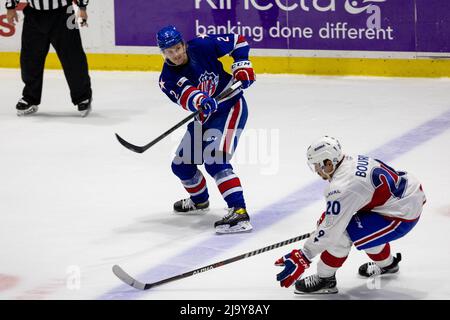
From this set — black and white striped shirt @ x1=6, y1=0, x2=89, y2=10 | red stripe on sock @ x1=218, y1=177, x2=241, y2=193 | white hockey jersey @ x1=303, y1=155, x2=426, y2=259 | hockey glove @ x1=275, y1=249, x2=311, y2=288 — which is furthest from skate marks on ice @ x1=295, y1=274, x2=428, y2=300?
black and white striped shirt @ x1=6, y1=0, x2=89, y2=10

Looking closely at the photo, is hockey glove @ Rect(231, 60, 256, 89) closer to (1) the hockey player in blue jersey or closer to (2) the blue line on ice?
(1) the hockey player in blue jersey

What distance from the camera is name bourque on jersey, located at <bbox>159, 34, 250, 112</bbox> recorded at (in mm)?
5270

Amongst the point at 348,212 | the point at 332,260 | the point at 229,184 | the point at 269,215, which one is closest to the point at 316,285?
the point at 332,260

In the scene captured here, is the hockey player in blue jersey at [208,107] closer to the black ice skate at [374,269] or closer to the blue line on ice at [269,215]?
the blue line on ice at [269,215]

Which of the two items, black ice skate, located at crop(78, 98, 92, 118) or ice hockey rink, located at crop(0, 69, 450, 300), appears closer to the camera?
ice hockey rink, located at crop(0, 69, 450, 300)

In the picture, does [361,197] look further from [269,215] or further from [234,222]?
[269,215]

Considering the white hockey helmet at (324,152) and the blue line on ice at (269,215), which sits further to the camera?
the blue line on ice at (269,215)

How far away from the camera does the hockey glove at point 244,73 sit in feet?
17.6

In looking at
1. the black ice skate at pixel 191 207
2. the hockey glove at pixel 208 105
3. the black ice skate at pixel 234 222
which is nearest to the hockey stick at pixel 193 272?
the black ice skate at pixel 234 222

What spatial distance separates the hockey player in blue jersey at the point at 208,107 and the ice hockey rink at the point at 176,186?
0.52 feet

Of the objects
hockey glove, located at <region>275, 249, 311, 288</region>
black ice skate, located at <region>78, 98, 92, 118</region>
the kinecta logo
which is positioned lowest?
hockey glove, located at <region>275, 249, 311, 288</region>

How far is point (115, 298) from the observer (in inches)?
173

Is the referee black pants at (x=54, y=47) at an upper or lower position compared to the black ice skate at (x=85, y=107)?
upper

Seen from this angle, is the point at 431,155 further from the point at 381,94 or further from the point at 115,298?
the point at 115,298
